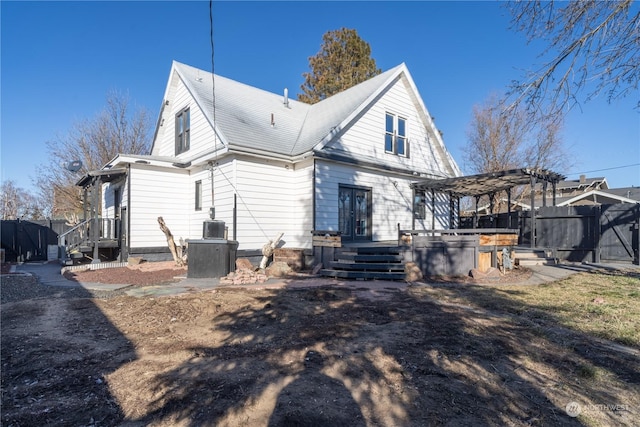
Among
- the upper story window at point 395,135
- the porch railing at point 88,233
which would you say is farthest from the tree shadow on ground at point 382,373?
the porch railing at point 88,233

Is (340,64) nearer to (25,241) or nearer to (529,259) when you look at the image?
(529,259)

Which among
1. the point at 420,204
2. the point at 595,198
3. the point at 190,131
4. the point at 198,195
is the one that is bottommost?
the point at 420,204

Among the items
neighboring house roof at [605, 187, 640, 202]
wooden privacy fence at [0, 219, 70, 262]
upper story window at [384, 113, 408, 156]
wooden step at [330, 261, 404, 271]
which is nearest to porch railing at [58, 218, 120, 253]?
wooden privacy fence at [0, 219, 70, 262]

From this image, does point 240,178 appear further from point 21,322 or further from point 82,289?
point 21,322

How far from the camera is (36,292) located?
704 centimetres

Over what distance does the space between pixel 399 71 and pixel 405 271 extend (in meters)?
8.61

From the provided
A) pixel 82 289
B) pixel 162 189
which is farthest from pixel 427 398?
pixel 162 189

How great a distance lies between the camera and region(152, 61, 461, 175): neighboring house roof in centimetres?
1079

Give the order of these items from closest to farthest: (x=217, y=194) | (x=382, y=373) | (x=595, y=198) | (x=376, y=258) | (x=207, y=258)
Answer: (x=382, y=373), (x=207, y=258), (x=376, y=258), (x=217, y=194), (x=595, y=198)

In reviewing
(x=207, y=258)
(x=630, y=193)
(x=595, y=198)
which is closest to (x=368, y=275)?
(x=207, y=258)

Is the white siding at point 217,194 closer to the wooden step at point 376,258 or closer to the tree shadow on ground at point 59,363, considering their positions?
the wooden step at point 376,258

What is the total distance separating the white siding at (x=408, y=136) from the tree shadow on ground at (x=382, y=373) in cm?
780

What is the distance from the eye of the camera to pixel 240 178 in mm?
10414

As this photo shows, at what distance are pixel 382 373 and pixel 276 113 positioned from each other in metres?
12.2
